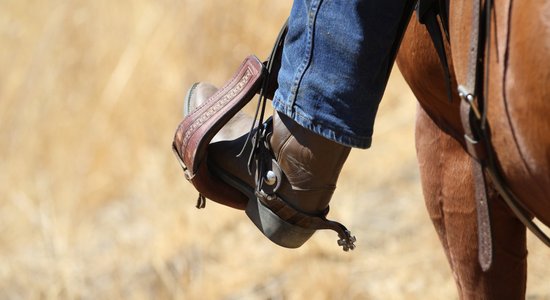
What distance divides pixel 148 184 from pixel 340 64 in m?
3.81

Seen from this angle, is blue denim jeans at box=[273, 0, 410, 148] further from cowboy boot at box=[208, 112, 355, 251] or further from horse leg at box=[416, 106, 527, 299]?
horse leg at box=[416, 106, 527, 299]

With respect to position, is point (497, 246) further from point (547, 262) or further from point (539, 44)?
point (547, 262)

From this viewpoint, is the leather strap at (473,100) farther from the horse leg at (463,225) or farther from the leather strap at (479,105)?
the horse leg at (463,225)

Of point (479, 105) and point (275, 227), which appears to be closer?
point (479, 105)

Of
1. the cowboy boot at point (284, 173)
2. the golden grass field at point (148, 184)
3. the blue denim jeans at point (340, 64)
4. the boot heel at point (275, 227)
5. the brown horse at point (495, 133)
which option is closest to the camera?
the brown horse at point (495, 133)

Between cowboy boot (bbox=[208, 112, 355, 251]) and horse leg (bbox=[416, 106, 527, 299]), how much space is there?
279 mm

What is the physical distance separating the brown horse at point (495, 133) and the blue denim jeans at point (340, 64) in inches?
5.6

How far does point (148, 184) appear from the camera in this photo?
5.39 metres

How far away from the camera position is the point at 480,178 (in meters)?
1.61

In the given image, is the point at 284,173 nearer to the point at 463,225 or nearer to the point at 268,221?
the point at 268,221

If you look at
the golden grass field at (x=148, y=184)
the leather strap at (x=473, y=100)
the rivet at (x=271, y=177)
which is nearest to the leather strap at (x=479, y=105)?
the leather strap at (x=473, y=100)

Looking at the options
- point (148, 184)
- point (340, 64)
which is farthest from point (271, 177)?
point (148, 184)

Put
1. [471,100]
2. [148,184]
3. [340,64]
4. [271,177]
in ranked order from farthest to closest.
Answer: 1. [148,184]
2. [271,177]
3. [340,64]
4. [471,100]

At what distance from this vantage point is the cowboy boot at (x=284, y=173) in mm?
1839
